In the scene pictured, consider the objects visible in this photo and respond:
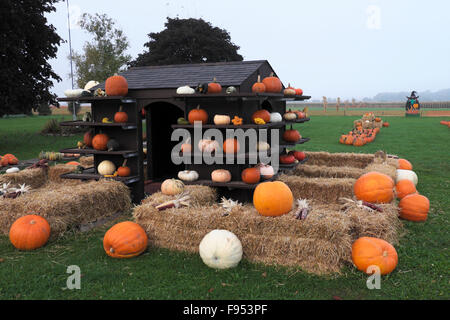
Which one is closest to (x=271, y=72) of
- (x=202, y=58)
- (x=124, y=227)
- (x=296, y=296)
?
(x=124, y=227)

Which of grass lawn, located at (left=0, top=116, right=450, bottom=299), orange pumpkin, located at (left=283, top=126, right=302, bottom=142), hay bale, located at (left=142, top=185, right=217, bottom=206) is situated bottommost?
grass lawn, located at (left=0, top=116, right=450, bottom=299)

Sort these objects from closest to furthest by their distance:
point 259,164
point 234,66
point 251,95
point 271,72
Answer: point 251,95, point 259,164, point 234,66, point 271,72

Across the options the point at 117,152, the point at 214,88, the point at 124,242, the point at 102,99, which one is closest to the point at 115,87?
the point at 102,99

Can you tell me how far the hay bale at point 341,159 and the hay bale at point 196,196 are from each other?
5.44 metres

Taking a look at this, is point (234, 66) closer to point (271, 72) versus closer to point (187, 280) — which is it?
point (271, 72)

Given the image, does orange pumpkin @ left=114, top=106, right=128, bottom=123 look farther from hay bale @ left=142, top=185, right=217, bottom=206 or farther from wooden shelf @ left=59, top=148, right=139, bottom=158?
hay bale @ left=142, top=185, right=217, bottom=206

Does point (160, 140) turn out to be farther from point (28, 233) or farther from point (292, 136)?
point (28, 233)

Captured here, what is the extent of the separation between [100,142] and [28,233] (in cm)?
333

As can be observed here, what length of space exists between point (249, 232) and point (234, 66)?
4776 millimetres

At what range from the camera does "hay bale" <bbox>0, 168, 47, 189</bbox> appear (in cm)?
911

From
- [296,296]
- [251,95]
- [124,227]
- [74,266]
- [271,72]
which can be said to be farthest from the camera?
[271,72]

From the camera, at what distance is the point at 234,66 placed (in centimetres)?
870

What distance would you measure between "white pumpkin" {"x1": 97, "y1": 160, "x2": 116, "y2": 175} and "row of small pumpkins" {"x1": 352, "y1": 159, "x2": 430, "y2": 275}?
568 centimetres

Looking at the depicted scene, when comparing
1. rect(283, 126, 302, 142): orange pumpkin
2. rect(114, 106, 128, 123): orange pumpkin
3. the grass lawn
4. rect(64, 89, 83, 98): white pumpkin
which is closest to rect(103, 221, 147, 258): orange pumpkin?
the grass lawn
